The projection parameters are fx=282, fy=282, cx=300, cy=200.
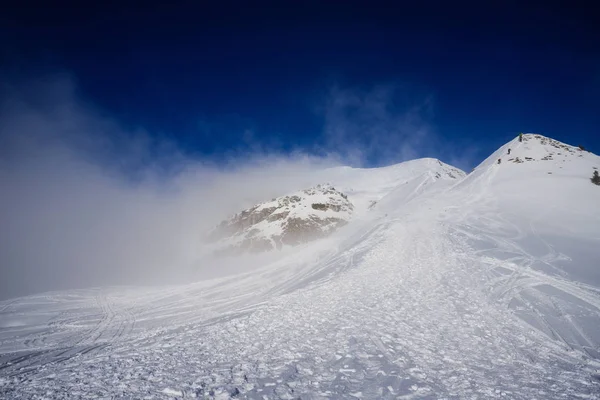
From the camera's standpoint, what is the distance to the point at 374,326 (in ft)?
41.2

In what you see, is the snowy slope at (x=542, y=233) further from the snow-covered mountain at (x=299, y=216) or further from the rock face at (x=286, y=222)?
the rock face at (x=286, y=222)

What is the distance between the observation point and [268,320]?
14859 mm

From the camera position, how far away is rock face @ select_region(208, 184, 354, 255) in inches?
2803

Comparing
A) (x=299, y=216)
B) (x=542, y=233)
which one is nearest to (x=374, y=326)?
(x=542, y=233)

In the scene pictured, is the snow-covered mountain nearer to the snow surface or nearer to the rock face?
the rock face

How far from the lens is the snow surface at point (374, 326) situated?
313 inches

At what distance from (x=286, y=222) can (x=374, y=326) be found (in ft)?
208

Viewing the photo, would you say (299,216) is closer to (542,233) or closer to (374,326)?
(542,233)

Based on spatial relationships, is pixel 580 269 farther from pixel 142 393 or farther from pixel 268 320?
pixel 142 393

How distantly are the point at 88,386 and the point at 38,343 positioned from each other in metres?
13.3

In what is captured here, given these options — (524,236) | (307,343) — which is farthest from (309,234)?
(307,343)

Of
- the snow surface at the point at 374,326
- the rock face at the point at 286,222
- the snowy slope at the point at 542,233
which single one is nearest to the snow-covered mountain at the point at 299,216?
the rock face at the point at 286,222

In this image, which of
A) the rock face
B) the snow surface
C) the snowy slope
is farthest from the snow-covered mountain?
the snow surface

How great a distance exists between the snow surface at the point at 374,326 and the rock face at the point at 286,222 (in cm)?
3696
